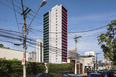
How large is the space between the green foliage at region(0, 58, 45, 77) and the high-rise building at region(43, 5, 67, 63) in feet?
333

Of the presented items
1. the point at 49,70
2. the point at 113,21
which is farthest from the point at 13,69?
the point at 113,21

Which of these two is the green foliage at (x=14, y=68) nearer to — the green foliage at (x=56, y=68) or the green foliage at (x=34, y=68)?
the green foliage at (x=34, y=68)

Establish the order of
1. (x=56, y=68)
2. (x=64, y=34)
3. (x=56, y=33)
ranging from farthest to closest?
(x=64, y=34), (x=56, y=33), (x=56, y=68)

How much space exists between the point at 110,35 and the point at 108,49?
209 cm

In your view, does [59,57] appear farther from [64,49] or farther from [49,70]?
[49,70]

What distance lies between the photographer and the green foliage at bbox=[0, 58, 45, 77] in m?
18.3

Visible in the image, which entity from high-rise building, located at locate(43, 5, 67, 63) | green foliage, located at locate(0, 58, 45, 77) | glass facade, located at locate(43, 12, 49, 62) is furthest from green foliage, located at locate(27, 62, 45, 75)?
glass facade, located at locate(43, 12, 49, 62)

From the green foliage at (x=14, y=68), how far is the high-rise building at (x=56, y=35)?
102 m

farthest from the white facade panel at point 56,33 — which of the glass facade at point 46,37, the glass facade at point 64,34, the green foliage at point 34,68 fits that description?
the green foliage at point 34,68

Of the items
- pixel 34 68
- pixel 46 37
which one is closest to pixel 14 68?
pixel 34 68

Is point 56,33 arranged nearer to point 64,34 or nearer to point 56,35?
point 56,35

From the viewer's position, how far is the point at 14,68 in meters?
20.2

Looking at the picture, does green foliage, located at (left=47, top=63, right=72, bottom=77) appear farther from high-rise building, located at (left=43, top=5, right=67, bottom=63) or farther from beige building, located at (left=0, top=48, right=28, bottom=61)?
high-rise building, located at (left=43, top=5, right=67, bottom=63)

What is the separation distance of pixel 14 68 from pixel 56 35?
11340 centimetres
